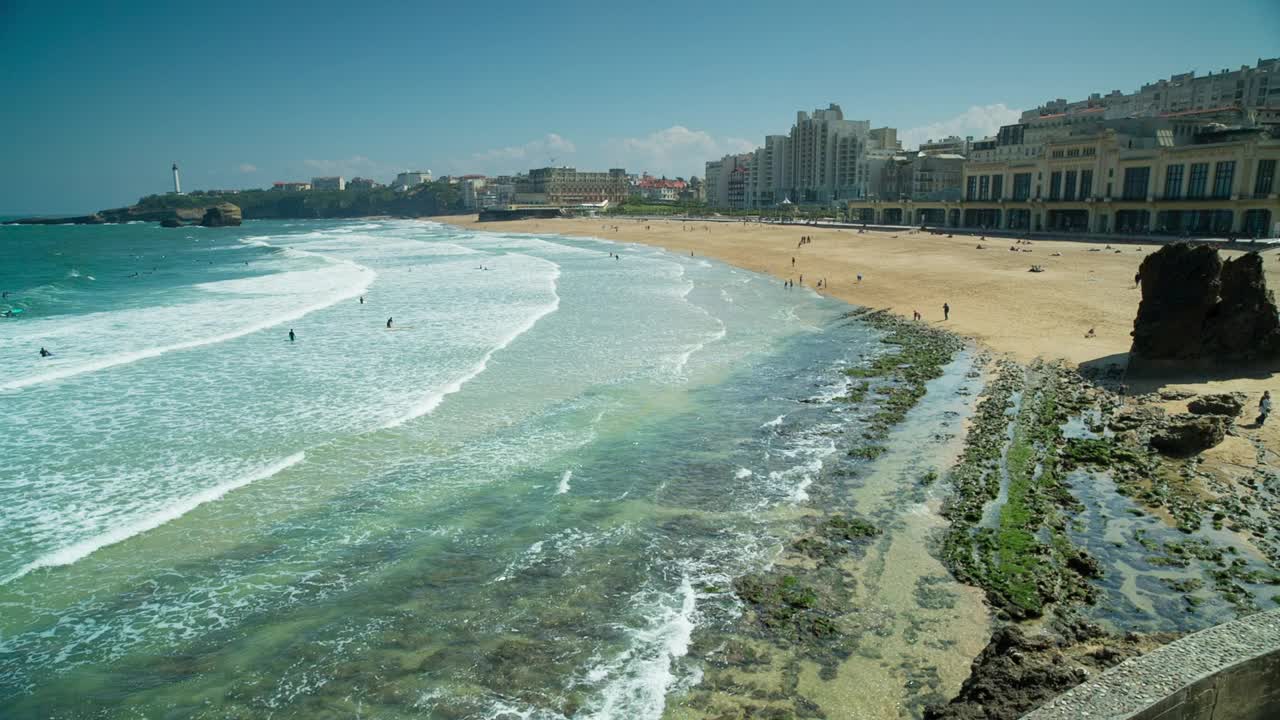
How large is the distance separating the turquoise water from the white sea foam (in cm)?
6

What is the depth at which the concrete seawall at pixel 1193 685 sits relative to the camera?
18.2 ft

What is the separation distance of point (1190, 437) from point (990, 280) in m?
29.2

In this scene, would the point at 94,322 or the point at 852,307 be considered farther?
the point at 852,307

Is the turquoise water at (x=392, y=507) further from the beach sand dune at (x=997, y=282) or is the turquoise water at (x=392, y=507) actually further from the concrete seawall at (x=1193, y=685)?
the beach sand dune at (x=997, y=282)

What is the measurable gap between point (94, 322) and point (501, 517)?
3317 centimetres

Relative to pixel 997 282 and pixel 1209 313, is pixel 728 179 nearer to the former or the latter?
pixel 997 282

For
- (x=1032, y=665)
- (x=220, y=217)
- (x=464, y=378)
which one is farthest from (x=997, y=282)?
(x=220, y=217)

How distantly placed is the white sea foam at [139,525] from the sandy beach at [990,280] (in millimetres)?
23550

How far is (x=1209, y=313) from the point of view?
20.7m

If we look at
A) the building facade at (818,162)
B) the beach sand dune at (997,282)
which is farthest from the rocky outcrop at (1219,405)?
the building facade at (818,162)

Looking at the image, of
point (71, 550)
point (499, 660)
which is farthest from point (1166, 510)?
point (71, 550)

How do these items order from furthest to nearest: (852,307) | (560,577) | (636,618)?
(852,307), (560,577), (636,618)

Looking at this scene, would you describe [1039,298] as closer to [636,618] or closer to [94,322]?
[636,618]

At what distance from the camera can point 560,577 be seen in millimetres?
11656
